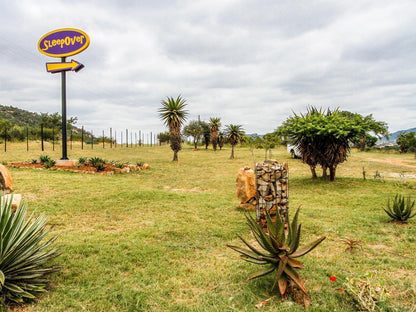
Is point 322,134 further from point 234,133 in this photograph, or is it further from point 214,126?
point 214,126

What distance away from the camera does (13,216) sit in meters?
3.34

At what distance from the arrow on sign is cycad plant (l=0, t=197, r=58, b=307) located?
15119mm

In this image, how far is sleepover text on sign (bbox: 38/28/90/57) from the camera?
15875 mm

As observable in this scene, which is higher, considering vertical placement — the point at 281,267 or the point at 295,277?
the point at 281,267

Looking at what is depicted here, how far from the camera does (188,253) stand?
4664 millimetres

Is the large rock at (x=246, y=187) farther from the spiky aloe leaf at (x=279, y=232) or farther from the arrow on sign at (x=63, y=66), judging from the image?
the arrow on sign at (x=63, y=66)

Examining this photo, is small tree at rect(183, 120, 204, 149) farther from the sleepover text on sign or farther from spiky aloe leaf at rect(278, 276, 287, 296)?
spiky aloe leaf at rect(278, 276, 287, 296)

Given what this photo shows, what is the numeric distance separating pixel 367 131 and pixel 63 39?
18429mm

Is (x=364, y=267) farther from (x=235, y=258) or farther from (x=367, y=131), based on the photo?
(x=367, y=131)

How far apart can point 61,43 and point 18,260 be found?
672 inches

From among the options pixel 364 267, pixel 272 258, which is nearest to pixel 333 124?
pixel 364 267

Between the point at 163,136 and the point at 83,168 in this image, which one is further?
the point at 163,136

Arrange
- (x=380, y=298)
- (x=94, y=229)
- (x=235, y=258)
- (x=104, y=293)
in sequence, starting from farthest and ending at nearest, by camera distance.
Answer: (x=94, y=229) → (x=235, y=258) → (x=104, y=293) → (x=380, y=298)

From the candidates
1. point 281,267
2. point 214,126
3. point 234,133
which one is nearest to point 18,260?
point 281,267
